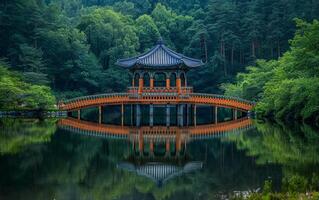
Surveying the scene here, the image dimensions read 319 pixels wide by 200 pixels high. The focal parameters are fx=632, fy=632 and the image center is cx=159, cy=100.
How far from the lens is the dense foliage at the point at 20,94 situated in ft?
144

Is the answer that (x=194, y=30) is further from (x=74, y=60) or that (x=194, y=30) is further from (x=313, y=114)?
(x=313, y=114)

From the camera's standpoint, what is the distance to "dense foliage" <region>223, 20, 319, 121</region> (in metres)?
35.8

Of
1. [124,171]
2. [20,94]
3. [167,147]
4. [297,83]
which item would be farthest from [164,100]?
[124,171]

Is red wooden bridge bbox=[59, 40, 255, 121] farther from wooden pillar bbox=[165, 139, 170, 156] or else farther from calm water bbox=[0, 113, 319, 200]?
wooden pillar bbox=[165, 139, 170, 156]

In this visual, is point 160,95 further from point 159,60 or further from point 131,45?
point 131,45

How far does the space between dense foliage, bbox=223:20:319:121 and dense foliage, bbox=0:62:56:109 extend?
15.4 m

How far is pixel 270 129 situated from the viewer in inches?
1385

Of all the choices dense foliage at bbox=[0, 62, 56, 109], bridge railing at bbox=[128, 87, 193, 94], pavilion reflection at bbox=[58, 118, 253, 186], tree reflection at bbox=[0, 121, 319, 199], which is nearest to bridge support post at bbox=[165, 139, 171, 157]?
pavilion reflection at bbox=[58, 118, 253, 186]

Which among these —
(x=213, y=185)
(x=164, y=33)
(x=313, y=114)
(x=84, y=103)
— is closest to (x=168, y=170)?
(x=213, y=185)

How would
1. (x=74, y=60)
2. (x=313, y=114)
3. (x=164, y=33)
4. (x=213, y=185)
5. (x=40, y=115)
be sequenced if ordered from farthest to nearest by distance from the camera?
→ (x=164, y=33), (x=74, y=60), (x=40, y=115), (x=313, y=114), (x=213, y=185)

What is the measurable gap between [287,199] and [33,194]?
6812 millimetres

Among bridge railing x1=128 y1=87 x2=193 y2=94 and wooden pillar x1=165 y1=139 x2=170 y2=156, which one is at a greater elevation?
bridge railing x1=128 y1=87 x2=193 y2=94

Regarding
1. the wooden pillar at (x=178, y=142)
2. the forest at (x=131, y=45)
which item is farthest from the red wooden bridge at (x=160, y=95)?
the wooden pillar at (x=178, y=142)

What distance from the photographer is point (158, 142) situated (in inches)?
1216
